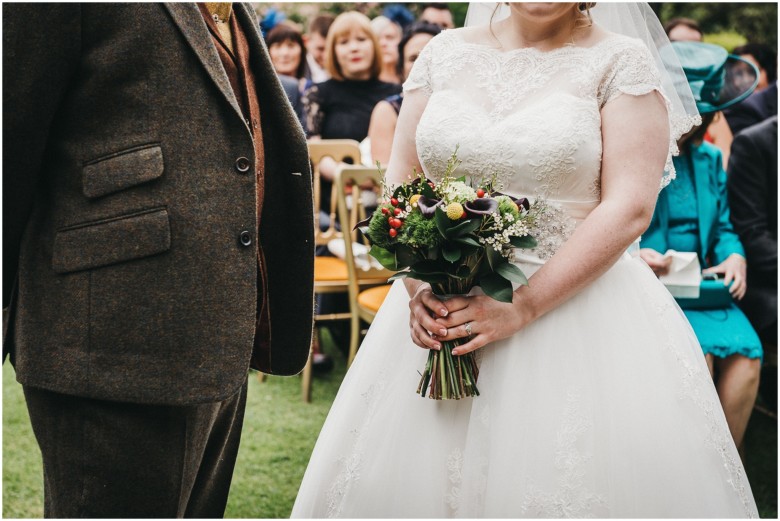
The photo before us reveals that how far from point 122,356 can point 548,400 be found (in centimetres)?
105

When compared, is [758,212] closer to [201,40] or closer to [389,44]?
[201,40]

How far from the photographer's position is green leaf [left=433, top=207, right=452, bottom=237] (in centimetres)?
182

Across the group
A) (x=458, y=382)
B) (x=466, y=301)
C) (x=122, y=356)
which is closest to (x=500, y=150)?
(x=466, y=301)

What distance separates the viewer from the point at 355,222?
173 inches

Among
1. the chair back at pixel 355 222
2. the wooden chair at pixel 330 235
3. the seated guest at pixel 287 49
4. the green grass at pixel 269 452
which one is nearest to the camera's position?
the green grass at pixel 269 452

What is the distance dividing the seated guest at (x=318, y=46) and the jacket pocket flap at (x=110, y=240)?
252 inches

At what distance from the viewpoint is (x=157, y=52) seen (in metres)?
1.60

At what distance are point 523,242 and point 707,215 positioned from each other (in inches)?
75.5

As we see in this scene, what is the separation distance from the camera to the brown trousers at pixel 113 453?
1.67 m

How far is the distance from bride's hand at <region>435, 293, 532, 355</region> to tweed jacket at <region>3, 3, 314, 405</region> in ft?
1.75

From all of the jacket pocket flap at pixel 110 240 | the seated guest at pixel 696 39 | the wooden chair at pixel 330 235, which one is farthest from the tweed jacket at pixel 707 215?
the jacket pocket flap at pixel 110 240
